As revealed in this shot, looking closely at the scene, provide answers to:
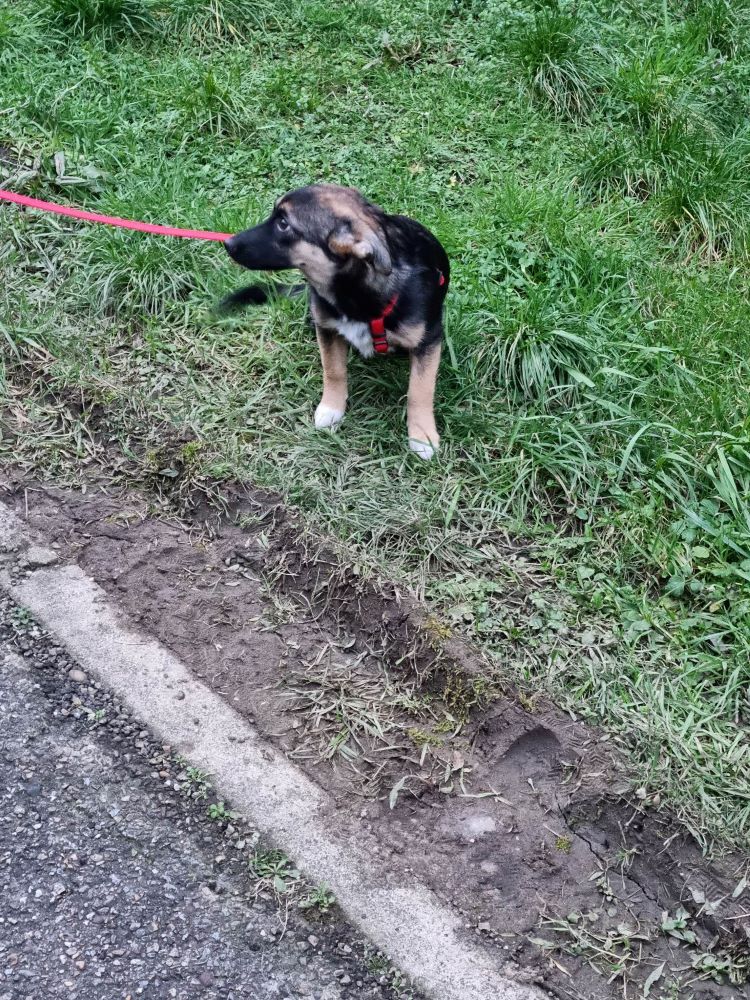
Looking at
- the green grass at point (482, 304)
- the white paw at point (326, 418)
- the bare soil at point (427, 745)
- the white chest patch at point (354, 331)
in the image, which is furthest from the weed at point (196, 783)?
the white chest patch at point (354, 331)

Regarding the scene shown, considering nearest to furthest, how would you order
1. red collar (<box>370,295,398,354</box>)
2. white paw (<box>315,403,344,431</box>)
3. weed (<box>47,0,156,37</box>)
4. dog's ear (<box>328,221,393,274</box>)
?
dog's ear (<box>328,221,393,274</box>) → red collar (<box>370,295,398,354</box>) → white paw (<box>315,403,344,431</box>) → weed (<box>47,0,156,37</box>)

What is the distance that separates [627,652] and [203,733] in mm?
1409

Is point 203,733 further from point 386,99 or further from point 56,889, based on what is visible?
point 386,99

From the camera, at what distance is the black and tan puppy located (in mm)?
3201

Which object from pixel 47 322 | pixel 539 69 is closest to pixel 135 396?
pixel 47 322

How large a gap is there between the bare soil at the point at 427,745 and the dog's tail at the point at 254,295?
37.7 inches

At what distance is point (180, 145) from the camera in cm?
474

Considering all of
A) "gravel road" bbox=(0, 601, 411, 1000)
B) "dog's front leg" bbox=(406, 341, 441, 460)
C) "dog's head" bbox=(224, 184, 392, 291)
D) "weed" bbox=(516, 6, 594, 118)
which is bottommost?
"gravel road" bbox=(0, 601, 411, 1000)

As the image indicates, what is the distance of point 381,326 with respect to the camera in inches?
134

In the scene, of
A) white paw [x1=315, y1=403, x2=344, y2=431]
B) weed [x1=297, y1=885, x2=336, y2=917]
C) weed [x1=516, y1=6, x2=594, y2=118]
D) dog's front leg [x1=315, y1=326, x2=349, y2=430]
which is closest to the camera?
weed [x1=297, y1=885, x2=336, y2=917]

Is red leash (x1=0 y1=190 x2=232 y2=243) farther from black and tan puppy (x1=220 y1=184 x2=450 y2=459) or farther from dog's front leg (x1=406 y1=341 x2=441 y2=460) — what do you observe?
dog's front leg (x1=406 y1=341 x2=441 y2=460)

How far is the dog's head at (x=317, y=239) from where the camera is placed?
3.17 metres

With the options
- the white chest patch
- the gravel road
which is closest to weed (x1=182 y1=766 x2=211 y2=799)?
the gravel road

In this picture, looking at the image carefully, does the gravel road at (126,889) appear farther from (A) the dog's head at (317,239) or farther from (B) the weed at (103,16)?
(B) the weed at (103,16)
